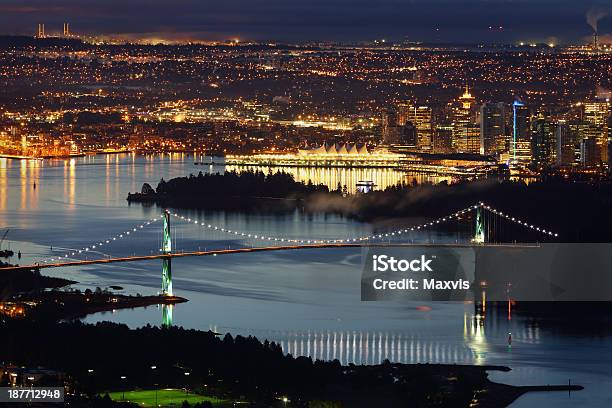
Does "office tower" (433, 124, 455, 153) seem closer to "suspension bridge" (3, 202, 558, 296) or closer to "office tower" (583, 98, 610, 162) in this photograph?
"office tower" (583, 98, 610, 162)

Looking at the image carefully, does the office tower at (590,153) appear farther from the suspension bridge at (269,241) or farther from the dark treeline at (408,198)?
the suspension bridge at (269,241)

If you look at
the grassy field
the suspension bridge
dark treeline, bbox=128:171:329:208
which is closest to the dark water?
the suspension bridge

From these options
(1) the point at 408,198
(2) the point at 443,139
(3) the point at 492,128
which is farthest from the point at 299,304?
(2) the point at 443,139

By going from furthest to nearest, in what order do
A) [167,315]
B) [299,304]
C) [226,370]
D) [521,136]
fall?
[521,136] < [299,304] < [167,315] < [226,370]

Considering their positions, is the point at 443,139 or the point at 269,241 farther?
the point at 443,139

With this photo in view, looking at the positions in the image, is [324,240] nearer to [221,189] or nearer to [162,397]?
[221,189]

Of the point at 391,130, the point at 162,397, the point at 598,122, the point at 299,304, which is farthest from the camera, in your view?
the point at 391,130

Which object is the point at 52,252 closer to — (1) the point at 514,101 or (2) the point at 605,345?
(2) the point at 605,345
